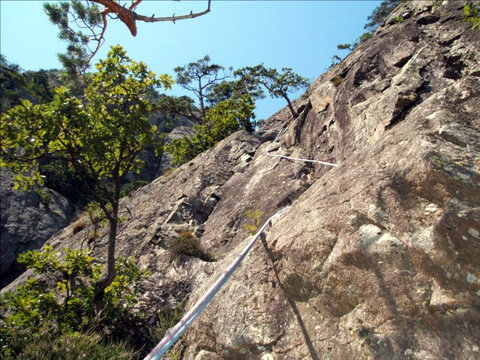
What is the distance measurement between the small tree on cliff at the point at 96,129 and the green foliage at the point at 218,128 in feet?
31.2

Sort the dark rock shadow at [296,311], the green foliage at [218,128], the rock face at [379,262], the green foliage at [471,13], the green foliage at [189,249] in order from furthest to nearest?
the green foliage at [218,128]
the green foliage at [189,249]
the green foliage at [471,13]
the dark rock shadow at [296,311]
the rock face at [379,262]

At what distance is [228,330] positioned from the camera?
14.8ft

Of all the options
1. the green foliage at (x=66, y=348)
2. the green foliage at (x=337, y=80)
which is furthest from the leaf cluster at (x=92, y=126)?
the green foliage at (x=337, y=80)

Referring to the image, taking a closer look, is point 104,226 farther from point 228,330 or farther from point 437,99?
point 437,99

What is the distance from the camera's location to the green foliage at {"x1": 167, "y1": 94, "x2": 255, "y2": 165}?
17922mm

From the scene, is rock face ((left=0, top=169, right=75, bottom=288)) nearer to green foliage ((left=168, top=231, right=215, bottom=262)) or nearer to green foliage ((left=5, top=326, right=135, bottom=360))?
green foliage ((left=168, top=231, right=215, bottom=262))

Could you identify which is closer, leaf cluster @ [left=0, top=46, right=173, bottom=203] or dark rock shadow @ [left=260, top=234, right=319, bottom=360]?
dark rock shadow @ [left=260, top=234, right=319, bottom=360]

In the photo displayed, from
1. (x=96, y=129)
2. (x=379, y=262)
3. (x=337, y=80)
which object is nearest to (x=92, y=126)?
(x=96, y=129)

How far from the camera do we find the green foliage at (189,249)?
344 inches

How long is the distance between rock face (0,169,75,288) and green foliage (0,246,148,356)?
1900cm

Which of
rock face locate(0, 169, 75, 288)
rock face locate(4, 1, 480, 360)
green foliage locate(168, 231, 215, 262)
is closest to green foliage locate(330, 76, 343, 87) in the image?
rock face locate(4, 1, 480, 360)

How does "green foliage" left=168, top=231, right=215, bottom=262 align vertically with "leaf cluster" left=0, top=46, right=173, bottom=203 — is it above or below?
below

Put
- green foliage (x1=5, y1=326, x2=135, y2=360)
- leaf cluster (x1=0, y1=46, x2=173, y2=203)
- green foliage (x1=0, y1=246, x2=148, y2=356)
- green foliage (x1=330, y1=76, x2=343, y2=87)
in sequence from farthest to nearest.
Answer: green foliage (x1=330, y1=76, x2=343, y2=87) < leaf cluster (x1=0, y1=46, x2=173, y2=203) < green foliage (x1=0, y1=246, x2=148, y2=356) < green foliage (x1=5, y1=326, x2=135, y2=360)

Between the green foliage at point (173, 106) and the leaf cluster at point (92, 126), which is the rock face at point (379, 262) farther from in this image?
the green foliage at point (173, 106)
